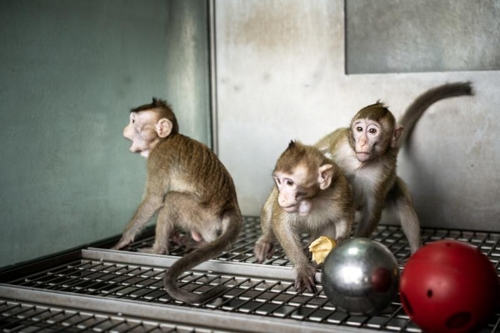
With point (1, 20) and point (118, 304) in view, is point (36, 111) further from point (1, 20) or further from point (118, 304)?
point (118, 304)

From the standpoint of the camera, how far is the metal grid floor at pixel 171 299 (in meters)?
2.59

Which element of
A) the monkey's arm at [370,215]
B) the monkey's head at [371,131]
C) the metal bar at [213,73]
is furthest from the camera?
the metal bar at [213,73]

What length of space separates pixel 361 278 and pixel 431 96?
203 centimetres

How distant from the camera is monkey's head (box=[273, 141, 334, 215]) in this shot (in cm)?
312

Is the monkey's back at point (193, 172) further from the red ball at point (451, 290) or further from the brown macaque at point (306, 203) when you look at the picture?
the red ball at point (451, 290)

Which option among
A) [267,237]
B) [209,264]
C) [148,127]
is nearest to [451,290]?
[209,264]

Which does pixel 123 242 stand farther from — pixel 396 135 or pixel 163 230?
pixel 396 135

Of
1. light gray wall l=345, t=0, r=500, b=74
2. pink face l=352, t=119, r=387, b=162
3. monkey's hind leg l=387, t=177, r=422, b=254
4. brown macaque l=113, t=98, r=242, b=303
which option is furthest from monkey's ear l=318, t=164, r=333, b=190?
light gray wall l=345, t=0, r=500, b=74

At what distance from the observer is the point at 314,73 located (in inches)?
179

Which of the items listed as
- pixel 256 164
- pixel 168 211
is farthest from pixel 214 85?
pixel 168 211

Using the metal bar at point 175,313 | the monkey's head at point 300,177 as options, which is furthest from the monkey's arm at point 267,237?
the metal bar at point 175,313

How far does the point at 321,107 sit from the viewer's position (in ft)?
14.9

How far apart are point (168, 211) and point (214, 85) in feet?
4.95

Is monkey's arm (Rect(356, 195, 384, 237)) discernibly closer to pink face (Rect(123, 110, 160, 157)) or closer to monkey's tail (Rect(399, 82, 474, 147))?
monkey's tail (Rect(399, 82, 474, 147))
